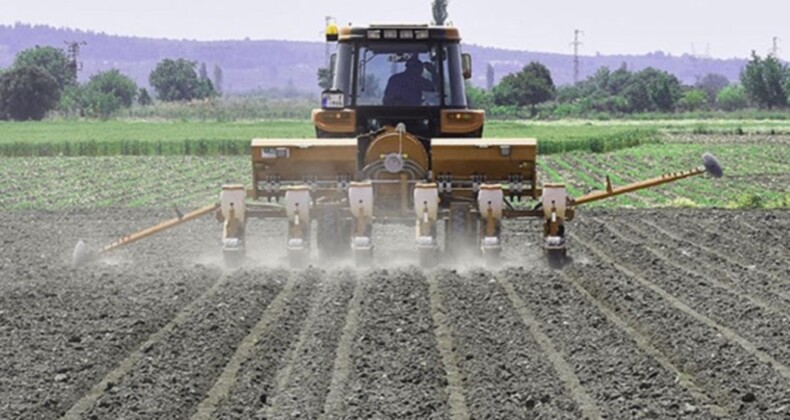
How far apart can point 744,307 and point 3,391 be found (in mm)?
6078

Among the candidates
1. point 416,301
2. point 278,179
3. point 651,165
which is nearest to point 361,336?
point 416,301

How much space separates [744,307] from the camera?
1134 cm

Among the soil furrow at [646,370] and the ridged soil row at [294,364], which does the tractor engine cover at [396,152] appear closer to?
the ridged soil row at [294,364]

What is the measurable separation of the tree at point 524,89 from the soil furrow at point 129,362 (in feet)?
349

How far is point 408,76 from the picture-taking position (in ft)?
49.2

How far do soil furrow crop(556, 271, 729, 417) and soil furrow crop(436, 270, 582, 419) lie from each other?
1.08 ft

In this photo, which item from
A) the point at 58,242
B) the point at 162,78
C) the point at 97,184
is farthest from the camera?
the point at 162,78

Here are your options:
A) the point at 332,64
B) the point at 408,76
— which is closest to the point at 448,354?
the point at 408,76

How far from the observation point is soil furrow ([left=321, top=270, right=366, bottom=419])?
25.2ft

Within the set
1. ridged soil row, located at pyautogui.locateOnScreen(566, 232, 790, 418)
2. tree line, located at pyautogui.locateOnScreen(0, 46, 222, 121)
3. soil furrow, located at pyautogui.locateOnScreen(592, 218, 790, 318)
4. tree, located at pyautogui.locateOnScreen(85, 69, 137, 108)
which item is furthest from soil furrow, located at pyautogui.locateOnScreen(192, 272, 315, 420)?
tree, located at pyautogui.locateOnScreen(85, 69, 137, 108)

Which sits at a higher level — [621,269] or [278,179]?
[278,179]

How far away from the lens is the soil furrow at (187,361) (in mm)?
7676

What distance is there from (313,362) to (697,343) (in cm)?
269

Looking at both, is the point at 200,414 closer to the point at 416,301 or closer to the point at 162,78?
the point at 416,301
